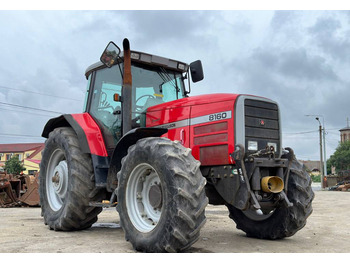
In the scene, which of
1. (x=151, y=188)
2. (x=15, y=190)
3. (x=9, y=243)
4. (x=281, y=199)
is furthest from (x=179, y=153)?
(x=15, y=190)

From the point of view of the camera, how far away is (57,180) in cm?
725

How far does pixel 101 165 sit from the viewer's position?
6.60 meters

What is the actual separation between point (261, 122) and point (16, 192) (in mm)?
11090

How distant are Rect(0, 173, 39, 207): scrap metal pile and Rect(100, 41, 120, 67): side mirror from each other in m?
7.68

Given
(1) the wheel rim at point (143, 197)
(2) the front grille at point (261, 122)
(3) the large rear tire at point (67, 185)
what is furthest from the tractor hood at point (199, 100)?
(3) the large rear tire at point (67, 185)

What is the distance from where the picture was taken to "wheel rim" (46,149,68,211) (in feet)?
23.5

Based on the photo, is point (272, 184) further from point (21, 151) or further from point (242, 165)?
point (21, 151)

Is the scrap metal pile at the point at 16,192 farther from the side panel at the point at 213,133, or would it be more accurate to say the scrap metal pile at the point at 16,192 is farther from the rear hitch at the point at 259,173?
the rear hitch at the point at 259,173

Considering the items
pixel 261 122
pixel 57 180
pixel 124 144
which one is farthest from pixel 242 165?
pixel 57 180

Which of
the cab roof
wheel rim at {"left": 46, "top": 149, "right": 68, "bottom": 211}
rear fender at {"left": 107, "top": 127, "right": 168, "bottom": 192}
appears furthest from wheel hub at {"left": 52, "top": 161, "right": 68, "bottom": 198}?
the cab roof

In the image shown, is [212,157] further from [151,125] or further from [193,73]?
[193,73]

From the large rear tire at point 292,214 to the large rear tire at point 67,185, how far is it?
262 cm

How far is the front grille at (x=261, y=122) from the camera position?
5.41 metres

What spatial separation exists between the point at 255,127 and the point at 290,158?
73cm
